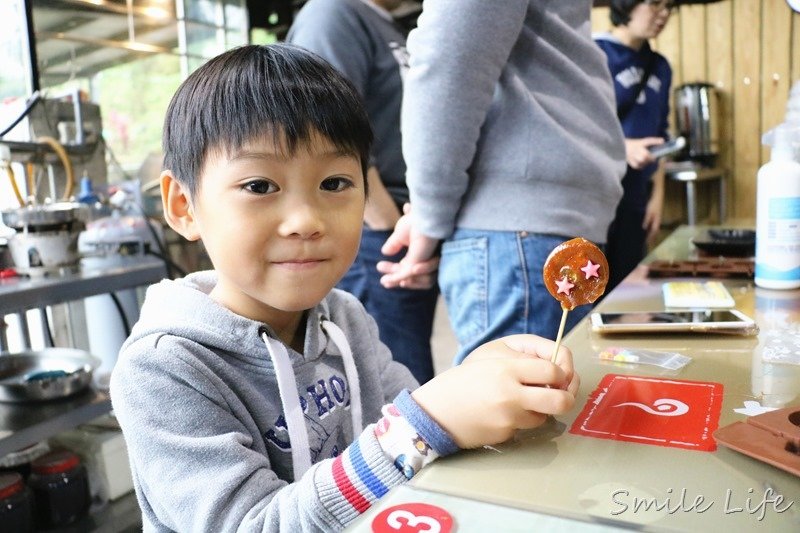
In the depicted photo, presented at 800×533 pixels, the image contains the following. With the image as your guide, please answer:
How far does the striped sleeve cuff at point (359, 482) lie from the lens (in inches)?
22.2

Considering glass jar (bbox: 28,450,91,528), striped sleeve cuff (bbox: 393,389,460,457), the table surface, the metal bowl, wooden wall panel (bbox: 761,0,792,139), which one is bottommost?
glass jar (bbox: 28,450,91,528)

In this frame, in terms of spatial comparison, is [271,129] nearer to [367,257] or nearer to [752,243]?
[367,257]

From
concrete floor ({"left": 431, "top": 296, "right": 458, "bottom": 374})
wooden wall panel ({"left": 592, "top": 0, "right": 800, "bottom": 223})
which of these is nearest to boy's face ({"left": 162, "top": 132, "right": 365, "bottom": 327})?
concrete floor ({"left": 431, "top": 296, "right": 458, "bottom": 374})

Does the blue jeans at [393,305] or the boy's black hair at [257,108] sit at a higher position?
the boy's black hair at [257,108]

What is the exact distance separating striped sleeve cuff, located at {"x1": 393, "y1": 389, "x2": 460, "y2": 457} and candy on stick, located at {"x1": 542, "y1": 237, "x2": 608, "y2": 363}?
177mm

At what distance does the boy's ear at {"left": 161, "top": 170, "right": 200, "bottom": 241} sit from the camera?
775 millimetres

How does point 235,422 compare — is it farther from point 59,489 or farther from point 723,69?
point 723,69

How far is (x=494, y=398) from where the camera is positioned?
1.72 ft

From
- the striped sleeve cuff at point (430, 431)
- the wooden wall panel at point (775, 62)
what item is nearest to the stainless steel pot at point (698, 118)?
the wooden wall panel at point (775, 62)

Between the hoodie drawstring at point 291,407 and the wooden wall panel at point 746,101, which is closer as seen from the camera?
the hoodie drawstring at point 291,407

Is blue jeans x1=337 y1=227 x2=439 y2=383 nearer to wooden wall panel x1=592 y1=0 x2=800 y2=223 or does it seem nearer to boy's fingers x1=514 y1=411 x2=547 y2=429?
boy's fingers x1=514 y1=411 x2=547 y2=429

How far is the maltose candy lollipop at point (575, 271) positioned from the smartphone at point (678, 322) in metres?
0.26

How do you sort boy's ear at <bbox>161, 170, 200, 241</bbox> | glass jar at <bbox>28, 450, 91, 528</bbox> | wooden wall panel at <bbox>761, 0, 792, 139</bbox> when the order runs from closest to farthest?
boy's ear at <bbox>161, 170, 200, 241</bbox> → glass jar at <bbox>28, 450, 91, 528</bbox> → wooden wall panel at <bbox>761, 0, 792, 139</bbox>

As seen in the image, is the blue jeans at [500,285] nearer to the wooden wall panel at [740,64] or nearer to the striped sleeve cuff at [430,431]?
the striped sleeve cuff at [430,431]
